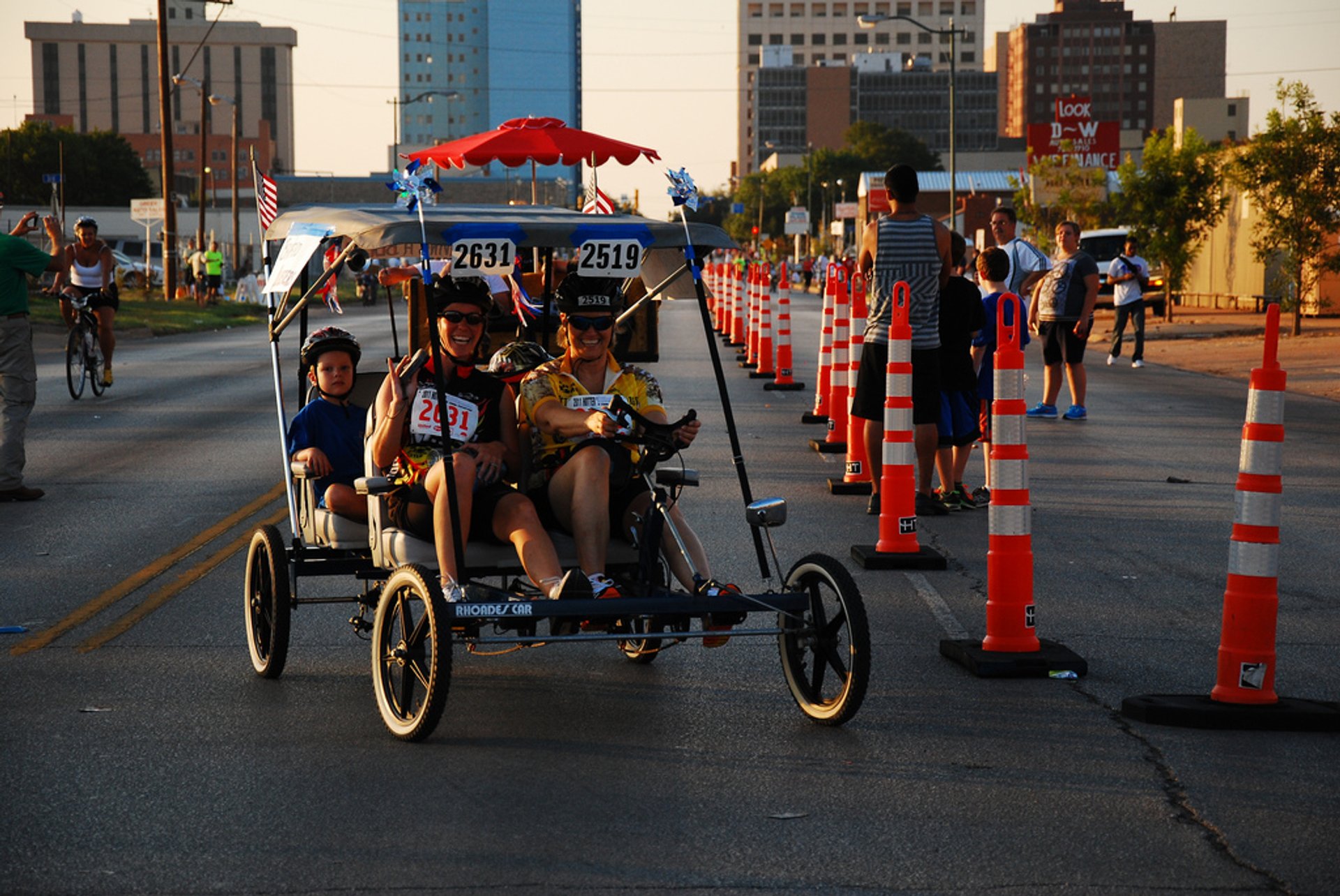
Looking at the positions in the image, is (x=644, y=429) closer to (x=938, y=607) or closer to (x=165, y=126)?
(x=938, y=607)

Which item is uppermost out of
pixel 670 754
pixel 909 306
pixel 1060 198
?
pixel 1060 198

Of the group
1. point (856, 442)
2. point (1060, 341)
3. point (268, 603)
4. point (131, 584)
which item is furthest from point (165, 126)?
point (268, 603)

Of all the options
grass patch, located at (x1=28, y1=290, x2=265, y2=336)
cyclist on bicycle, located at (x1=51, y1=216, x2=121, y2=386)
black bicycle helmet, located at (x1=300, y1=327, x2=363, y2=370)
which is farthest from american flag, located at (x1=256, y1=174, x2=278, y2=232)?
grass patch, located at (x1=28, y1=290, x2=265, y2=336)

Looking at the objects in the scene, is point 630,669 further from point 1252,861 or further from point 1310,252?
point 1310,252

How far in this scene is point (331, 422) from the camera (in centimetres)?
787

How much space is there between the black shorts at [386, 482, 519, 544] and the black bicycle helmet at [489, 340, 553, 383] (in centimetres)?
63

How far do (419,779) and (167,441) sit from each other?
11.6 metres

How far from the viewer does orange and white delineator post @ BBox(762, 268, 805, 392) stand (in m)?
22.6

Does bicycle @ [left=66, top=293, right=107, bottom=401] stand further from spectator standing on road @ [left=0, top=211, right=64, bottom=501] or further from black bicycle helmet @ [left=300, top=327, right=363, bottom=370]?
black bicycle helmet @ [left=300, top=327, right=363, bottom=370]

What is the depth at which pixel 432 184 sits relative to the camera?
6.76m

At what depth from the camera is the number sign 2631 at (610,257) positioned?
22.3ft

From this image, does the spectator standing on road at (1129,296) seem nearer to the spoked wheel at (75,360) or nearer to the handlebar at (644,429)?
the spoked wheel at (75,360)

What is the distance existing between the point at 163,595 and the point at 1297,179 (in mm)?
28267

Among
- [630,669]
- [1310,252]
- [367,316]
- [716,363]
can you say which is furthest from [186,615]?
[367,316]
